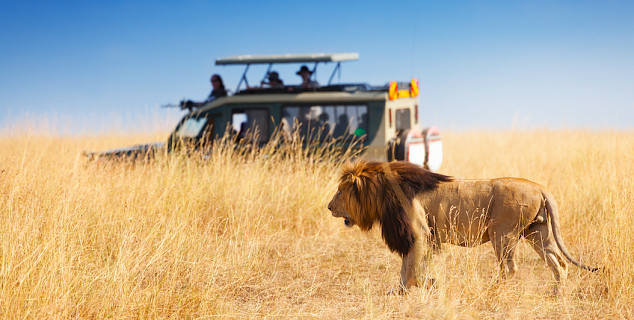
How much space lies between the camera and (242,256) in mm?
4398

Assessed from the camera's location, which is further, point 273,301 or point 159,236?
point 159,236

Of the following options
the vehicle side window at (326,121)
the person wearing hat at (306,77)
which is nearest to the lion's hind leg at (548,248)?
the vehicle side window at (326,121)

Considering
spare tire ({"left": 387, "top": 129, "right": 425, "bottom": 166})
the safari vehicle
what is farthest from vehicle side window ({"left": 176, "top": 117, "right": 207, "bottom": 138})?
spare tire ({"left": 387, "top": 129, "right": 425, "bottom": 166})

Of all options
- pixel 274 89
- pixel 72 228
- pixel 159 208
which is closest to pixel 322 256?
pixel 159 208

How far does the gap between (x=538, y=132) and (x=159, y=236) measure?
645 inches

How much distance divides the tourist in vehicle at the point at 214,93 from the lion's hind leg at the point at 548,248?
5.97m

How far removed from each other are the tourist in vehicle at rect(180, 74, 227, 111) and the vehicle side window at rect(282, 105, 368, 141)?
1.49m

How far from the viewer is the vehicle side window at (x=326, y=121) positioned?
761 centimetres

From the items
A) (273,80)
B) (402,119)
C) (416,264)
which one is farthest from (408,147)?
(416,264)

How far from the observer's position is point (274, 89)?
784cm

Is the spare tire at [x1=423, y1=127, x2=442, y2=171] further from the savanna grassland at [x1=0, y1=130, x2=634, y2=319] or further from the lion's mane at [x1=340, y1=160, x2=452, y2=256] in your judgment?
the lion's mane at [x1=340, y1=160, x2=452, y2=256]

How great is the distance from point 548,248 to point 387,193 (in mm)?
1276

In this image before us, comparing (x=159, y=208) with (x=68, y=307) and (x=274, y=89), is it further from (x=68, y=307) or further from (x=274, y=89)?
(x=274, y=89)

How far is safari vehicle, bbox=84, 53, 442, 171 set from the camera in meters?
7.47
